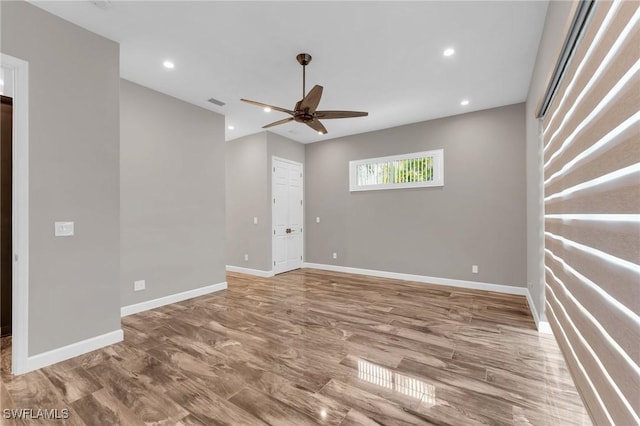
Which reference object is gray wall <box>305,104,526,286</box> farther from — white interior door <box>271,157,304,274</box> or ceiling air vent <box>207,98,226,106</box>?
ceiling air vent <box>207,98,226,106</box>

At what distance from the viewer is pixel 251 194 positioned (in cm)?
573

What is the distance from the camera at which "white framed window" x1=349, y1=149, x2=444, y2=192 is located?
4863 millimetres

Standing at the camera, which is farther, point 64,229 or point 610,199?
point 64,229

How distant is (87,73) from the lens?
2.53 metres

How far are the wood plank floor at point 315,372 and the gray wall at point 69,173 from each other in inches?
17.3

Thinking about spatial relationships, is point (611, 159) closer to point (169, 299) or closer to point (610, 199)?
point (610, 199)

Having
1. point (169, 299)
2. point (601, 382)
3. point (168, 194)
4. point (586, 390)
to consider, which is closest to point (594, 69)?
point (601, 382)

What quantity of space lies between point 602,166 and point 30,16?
4061 mm

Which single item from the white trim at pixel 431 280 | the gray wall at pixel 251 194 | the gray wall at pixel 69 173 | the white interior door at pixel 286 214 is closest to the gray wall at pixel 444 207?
the white trim at pixel 431 280

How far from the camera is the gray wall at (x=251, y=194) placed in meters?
5.50

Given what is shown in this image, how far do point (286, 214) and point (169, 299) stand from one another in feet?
9.40

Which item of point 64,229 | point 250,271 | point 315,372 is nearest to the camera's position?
point 315,372

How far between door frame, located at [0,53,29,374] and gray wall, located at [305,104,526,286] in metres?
4.74

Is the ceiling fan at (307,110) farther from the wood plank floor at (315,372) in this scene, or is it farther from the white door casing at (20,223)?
the wood plank floor at (315,372)
